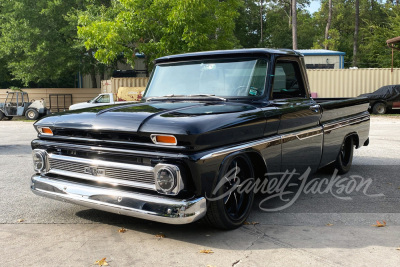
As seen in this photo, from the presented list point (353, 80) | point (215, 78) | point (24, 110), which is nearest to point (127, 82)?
point (24, 110)

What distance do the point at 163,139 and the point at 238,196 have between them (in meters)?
1.17

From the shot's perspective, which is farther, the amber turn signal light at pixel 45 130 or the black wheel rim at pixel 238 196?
the amber turn signal light at pixel 45 130

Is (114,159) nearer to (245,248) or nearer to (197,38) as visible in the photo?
(245,248)

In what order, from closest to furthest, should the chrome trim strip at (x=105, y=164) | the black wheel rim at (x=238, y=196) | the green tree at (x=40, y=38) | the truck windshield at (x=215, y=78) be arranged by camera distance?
the chrome trim strip at (x=105, y=164)
the black wheel rim at (x=238, y=196)
the truck windshield at (x=215, y=78)
the green tree at (x=40, y=38)

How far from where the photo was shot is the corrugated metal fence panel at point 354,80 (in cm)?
2556

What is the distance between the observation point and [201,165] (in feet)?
11.9

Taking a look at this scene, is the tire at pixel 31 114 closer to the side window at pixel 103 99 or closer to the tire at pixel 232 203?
the side window at pixel 103 99

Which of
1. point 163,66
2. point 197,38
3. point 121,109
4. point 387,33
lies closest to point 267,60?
point 163,66

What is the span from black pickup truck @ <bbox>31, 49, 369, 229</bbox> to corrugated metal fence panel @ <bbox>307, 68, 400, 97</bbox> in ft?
69.8

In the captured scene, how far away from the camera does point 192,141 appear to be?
356 cm

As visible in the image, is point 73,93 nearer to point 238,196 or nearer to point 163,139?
point 238,196

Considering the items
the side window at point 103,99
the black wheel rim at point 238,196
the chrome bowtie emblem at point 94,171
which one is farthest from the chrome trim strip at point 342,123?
the side window at point 103,99

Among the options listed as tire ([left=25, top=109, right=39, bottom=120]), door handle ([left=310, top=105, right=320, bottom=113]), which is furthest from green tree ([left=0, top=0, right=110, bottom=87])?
door handle ([left=310, top=105, right=320, bottom=113])

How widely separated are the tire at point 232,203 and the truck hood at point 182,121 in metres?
0.25
